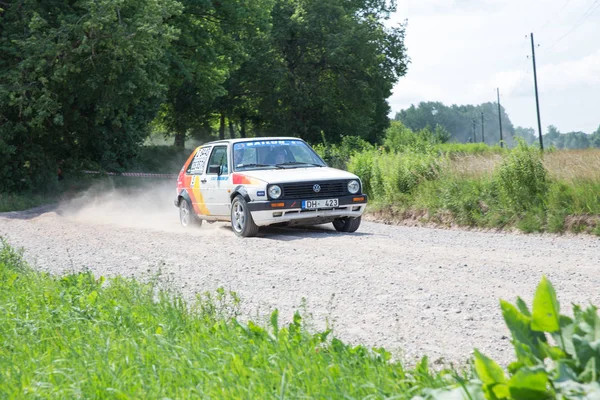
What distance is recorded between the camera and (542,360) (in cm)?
292

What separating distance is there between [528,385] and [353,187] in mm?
11022

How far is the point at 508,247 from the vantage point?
36.7 ft

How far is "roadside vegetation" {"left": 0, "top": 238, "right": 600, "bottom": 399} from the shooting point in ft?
9.29

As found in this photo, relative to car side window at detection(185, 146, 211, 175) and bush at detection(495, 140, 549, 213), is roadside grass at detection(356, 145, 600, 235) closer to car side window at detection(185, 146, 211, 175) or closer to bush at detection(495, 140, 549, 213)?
bush at detection(495, 140, 549, 213)

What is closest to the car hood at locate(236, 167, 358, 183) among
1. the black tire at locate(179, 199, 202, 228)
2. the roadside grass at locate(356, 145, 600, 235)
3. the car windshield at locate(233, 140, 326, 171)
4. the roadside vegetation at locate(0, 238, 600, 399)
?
the car windshield at locate(233, 140, 326, 171)

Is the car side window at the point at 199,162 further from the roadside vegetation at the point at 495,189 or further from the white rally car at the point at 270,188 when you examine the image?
the roadside vegetation at the point at 495,189

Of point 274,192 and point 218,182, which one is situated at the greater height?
point 218,182

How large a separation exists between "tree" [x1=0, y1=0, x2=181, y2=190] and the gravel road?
1171 centimetres

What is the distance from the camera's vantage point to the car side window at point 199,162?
15617mm

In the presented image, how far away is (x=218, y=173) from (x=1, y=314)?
27.2 ft

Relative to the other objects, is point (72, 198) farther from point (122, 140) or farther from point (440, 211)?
point (440, 211)

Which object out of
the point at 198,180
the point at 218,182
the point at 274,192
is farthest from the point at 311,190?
the point at 198,180

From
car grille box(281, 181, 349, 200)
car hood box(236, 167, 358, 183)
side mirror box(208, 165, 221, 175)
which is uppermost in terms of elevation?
side mirror box(208, 165, 221, 175)

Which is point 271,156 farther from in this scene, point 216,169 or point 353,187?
point 353,187
